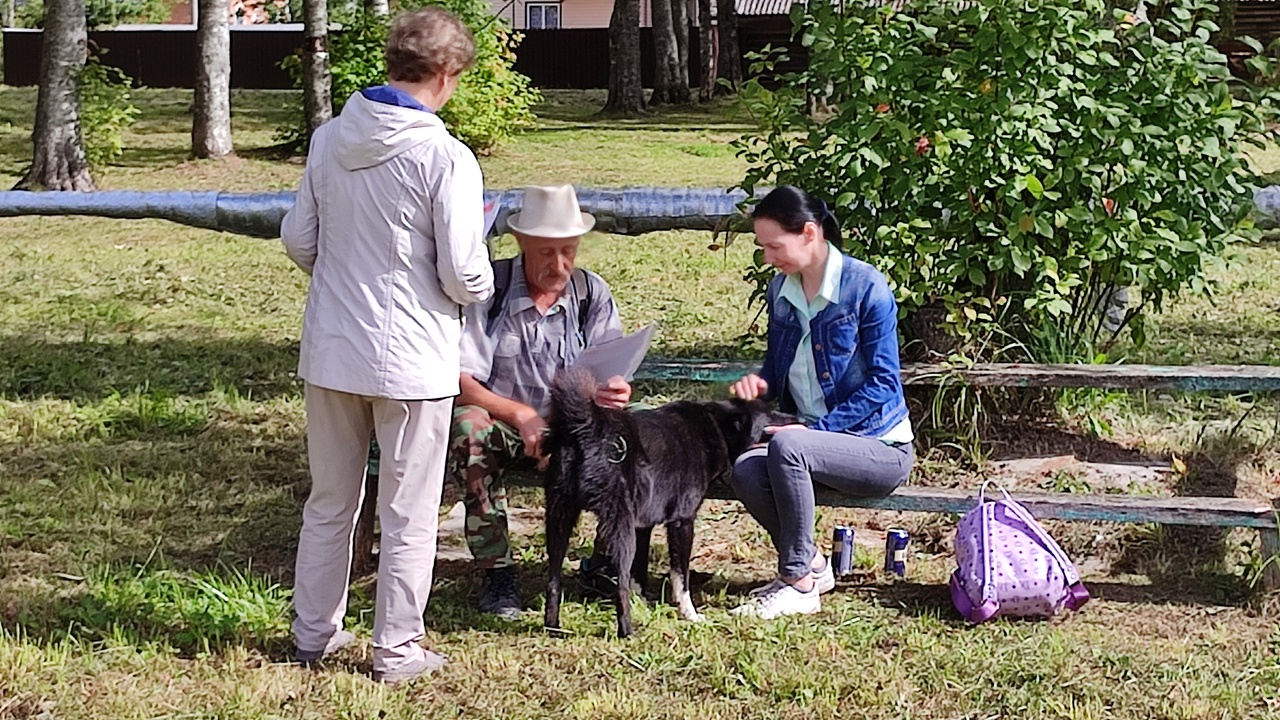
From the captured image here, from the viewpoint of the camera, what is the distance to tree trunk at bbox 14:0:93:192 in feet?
46.3

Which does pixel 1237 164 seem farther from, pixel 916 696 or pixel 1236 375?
pixel 916 696

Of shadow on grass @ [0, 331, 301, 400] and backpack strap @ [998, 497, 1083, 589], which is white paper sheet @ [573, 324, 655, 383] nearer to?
backpack strap @ [998, 497, 1083, 589]

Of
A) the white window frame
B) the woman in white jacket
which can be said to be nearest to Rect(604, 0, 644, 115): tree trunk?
the woman in white jacket

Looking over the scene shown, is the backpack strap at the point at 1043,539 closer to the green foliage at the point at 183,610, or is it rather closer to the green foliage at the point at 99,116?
the green foliage at the point at 183,610

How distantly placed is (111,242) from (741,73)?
64.5ft

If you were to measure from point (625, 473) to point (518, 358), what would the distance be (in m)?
0.65

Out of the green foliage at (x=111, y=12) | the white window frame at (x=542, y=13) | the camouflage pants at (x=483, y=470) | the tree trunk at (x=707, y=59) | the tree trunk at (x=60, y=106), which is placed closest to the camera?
the camouflage pants at (x=483, y=470)

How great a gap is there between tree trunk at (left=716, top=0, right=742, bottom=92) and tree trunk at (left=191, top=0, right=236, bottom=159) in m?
12.3

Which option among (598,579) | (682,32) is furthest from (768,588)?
(682,32)

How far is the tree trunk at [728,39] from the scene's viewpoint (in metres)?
28.3

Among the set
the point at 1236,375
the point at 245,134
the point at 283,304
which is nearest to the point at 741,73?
the point at 245,134

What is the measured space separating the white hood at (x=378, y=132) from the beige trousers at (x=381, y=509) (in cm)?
62

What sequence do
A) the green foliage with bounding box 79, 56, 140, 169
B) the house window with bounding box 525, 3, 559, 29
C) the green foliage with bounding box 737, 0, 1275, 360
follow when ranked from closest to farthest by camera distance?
1. the green foliage with bounding box 737, 0, 1275, 360
2. the green foliage with bounding box 79, 56, 140, 169
3. the house window with bounding box 525, 3, 559, 29

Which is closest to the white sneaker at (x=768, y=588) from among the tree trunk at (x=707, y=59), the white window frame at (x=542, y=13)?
the tree trunk at (x=707, y=59)
